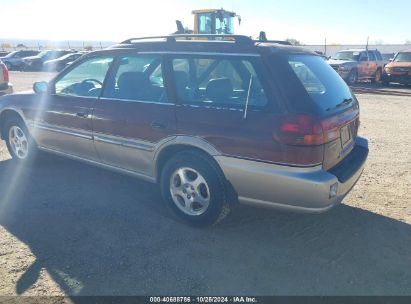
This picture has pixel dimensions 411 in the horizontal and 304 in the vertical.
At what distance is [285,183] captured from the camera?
307 centimetres

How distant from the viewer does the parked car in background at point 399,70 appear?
17812mm

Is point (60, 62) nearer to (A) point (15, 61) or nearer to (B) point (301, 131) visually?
(A) point (15, 61)

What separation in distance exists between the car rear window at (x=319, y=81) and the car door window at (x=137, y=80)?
1358mm

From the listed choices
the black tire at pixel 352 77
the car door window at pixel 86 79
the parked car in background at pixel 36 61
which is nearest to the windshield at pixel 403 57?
the black tire at pixel 352 77

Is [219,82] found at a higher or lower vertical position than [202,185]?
Answer: higher

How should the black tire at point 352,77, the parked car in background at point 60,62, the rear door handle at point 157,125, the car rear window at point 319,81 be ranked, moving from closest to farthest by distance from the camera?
the car rear window at point 319,81 → the rear door handle at point 157,125 → the black tire at point 352,77 → the parked car in background at point 60,62

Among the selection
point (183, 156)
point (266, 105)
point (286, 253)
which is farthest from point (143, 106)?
point (286, 253)

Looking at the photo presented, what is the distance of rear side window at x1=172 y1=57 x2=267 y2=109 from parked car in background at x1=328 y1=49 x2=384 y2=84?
15407mm

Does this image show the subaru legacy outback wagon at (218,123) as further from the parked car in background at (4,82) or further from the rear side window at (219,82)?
the parked car in background at (4,82)

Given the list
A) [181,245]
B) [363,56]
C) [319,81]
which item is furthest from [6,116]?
[363,56]

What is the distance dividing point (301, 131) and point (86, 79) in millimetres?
3061

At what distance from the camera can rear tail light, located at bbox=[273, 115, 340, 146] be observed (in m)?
2.97

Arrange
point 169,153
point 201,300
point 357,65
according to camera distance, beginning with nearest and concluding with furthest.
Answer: point 201,300
point 169,153
point 357,65

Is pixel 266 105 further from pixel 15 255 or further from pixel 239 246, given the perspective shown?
pixel 15 255
